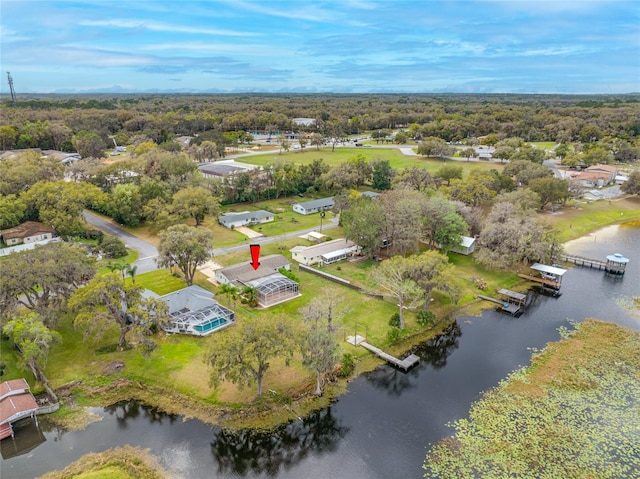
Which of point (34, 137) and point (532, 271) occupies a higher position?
point (34, 137)

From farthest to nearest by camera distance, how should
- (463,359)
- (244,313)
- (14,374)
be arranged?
(244,313)
(463,359)
(14,374)

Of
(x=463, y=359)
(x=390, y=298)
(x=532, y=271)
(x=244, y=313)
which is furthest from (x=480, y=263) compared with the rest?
(x=244, y=313)

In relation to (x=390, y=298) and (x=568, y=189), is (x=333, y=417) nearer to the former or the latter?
(x=390, y=298)

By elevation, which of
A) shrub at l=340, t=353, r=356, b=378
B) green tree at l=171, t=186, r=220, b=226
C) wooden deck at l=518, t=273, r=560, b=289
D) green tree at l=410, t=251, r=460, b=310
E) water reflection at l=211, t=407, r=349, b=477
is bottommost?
water reflection at l=211, t=407, r=349, b=477

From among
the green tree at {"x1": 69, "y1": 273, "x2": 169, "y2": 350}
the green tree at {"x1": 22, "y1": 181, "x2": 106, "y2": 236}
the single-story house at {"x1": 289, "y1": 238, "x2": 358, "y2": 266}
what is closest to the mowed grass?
the green tree at {"x1": 22, "y1": 181, "x2": 106, "y2": 236}

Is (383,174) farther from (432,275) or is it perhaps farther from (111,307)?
(111,307)

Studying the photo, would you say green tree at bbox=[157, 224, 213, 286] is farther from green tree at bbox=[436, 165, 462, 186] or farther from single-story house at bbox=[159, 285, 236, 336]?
green tree at bbox=[436, 165, 462, 186]
